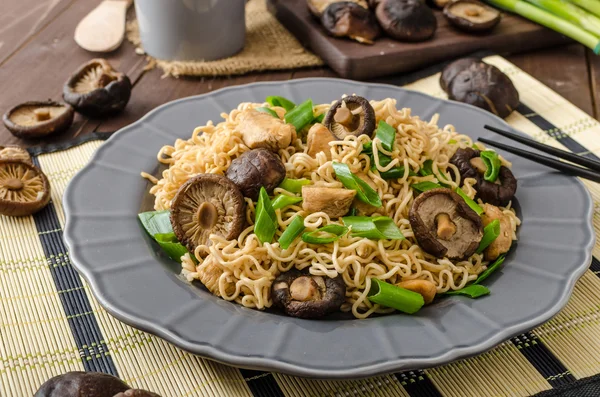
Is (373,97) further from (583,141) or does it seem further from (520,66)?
(520,66)

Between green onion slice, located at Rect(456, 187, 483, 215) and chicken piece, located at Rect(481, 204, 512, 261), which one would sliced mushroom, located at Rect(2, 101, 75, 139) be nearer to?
green onion slice, located at Rect(456, 187, 483, 215)

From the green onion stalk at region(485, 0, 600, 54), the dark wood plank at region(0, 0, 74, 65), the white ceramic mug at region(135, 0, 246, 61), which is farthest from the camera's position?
the dark wood plank at region(0, 0, 74, 65)

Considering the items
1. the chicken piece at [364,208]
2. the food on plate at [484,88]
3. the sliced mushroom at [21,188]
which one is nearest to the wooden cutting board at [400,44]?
the food on plate at [484,88]

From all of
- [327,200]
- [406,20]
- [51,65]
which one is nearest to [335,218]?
[327,200]

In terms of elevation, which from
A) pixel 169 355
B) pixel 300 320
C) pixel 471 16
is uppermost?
pixel 300 320

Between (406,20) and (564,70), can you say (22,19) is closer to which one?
(406,20)

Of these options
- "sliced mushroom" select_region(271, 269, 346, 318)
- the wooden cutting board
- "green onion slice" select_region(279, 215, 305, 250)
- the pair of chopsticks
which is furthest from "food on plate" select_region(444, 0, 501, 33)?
"sliced mushroom" select_region(271, 269, 346, 318)
